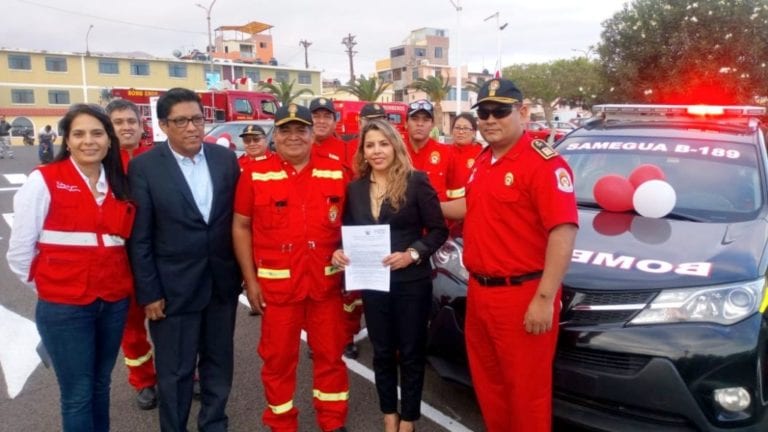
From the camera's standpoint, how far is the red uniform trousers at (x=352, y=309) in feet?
10.8

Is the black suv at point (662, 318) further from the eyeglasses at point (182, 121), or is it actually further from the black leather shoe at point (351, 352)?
the eyeglasses at point (182, 121)

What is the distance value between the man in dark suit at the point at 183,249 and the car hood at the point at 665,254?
178 cm

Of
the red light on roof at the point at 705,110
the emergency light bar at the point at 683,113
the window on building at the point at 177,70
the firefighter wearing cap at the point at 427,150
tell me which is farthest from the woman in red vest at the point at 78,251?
the window on building at the point at 177,70

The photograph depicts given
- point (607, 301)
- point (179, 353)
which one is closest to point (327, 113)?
point (179, 353)

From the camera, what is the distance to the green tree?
45.7ft

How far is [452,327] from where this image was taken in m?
3.03

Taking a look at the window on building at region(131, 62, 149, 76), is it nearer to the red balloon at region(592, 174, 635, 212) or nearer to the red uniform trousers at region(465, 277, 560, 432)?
the red balloon at region(592, 174, 635, 212)

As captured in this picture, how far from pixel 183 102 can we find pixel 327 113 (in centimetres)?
219

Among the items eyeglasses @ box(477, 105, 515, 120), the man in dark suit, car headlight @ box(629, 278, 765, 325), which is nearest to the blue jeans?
the man in dark suit

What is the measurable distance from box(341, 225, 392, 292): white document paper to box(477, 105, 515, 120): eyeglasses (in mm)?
762

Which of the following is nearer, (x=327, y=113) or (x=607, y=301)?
(x=607, y=301)

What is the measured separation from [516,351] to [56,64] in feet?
180

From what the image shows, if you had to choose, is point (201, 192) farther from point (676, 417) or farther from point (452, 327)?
point (676, 417)

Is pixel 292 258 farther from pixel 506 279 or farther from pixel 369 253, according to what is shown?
pixel 506 279
